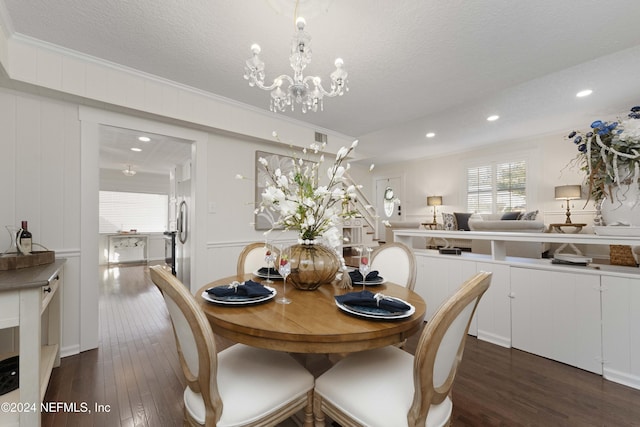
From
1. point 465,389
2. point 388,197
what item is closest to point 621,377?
point 465,389

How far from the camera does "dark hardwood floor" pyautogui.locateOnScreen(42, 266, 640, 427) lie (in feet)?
4.94

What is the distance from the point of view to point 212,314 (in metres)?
1.09

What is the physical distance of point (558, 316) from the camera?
2.09m

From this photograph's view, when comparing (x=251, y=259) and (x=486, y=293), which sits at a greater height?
(x=251, y=259)

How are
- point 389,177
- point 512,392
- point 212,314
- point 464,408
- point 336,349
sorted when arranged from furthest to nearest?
point 389,177 → point 512,392 → point 464,408 → point 212,314 → point 336,349

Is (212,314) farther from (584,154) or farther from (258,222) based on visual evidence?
(584,154)

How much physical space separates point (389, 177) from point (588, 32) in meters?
6.30

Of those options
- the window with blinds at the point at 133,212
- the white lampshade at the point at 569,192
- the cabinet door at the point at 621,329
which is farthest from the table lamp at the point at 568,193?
the window with blinds at the point at 133,212

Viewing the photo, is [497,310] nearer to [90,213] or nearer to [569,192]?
[90,213]

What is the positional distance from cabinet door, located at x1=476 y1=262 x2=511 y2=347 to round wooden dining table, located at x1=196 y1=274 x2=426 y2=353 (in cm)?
166

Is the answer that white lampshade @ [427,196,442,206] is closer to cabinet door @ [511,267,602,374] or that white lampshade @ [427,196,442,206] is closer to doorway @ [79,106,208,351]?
cabinet door @ [511,267,602,374]

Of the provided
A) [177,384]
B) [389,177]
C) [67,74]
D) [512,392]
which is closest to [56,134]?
[67,74]

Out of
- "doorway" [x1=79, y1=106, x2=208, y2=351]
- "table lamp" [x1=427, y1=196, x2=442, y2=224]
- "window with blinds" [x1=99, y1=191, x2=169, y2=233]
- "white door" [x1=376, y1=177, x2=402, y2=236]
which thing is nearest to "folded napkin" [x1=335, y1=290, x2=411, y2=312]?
"doorway" [x1=79, y1=106, x2=208, y2=351]

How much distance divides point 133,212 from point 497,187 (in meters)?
9.07
